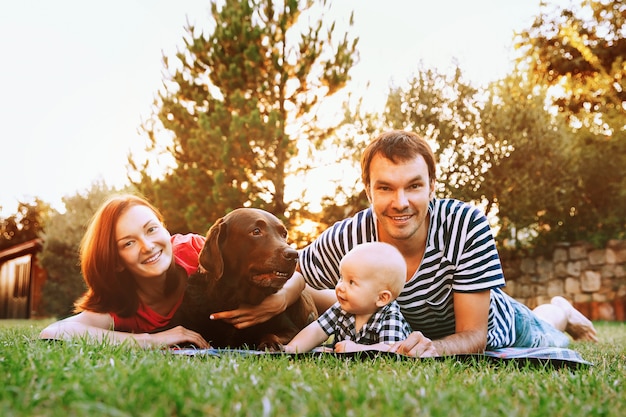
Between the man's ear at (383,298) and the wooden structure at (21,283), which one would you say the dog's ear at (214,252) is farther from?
the wooden structure at (21,283)

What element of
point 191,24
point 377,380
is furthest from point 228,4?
point 377,380

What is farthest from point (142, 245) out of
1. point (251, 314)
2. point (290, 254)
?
point (290, 254)

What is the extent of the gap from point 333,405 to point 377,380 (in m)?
0.46

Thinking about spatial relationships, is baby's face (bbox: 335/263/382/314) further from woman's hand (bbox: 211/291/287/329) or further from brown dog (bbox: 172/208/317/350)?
woman's hand (bbox: 211/291/287/329)

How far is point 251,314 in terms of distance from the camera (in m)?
3.45

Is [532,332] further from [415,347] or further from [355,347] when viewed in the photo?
[355,347]

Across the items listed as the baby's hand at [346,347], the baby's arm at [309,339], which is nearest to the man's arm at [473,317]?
the baby's hand at [346,347]

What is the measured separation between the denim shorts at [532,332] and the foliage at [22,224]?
32.5 metres

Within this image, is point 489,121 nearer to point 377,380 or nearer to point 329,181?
point 329,181

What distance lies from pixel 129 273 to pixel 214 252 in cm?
78

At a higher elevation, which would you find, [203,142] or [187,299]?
[203,142]

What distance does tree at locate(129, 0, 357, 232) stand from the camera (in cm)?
1309

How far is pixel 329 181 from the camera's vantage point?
14.2 m

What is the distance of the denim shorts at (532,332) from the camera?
4230 mm
